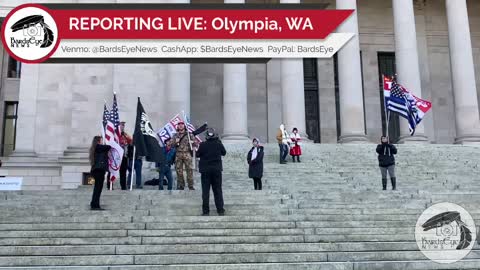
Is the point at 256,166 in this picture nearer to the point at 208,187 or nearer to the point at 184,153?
the point at 184,153

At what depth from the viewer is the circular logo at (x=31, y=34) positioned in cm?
2002

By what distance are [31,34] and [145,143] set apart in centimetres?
789

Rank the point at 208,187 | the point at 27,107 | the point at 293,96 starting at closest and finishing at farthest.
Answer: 1. the point at 208,187
2. the point at 293,96
3. the point at 27,107

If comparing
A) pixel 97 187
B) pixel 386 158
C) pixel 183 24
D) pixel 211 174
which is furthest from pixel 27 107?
pixel 386 158

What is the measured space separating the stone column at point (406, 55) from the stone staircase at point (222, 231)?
13.5 meters

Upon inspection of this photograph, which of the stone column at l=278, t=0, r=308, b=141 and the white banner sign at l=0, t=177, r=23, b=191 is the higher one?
the stone column at l=278, t=0, r=308, b=141

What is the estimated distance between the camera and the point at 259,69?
3338 cm

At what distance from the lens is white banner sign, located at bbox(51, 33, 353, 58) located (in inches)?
811

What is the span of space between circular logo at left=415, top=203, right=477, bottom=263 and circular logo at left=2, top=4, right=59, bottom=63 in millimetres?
16226

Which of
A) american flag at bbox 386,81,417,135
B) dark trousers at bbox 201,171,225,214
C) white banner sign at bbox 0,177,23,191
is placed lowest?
dark trousers at bbox 201,171,225,214

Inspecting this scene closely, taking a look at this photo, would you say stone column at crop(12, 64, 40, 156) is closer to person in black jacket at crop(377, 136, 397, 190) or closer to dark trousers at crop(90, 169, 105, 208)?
dark trousers at crop(90, 169, 105, 208)

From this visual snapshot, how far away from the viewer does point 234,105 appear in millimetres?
25859

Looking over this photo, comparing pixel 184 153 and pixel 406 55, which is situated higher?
pixel 406 55

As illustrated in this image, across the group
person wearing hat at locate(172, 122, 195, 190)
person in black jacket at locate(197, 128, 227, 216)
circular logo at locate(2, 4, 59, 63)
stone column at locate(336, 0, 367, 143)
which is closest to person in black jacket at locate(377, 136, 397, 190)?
person wearing hat at locate(172, 122, 195, 190)
